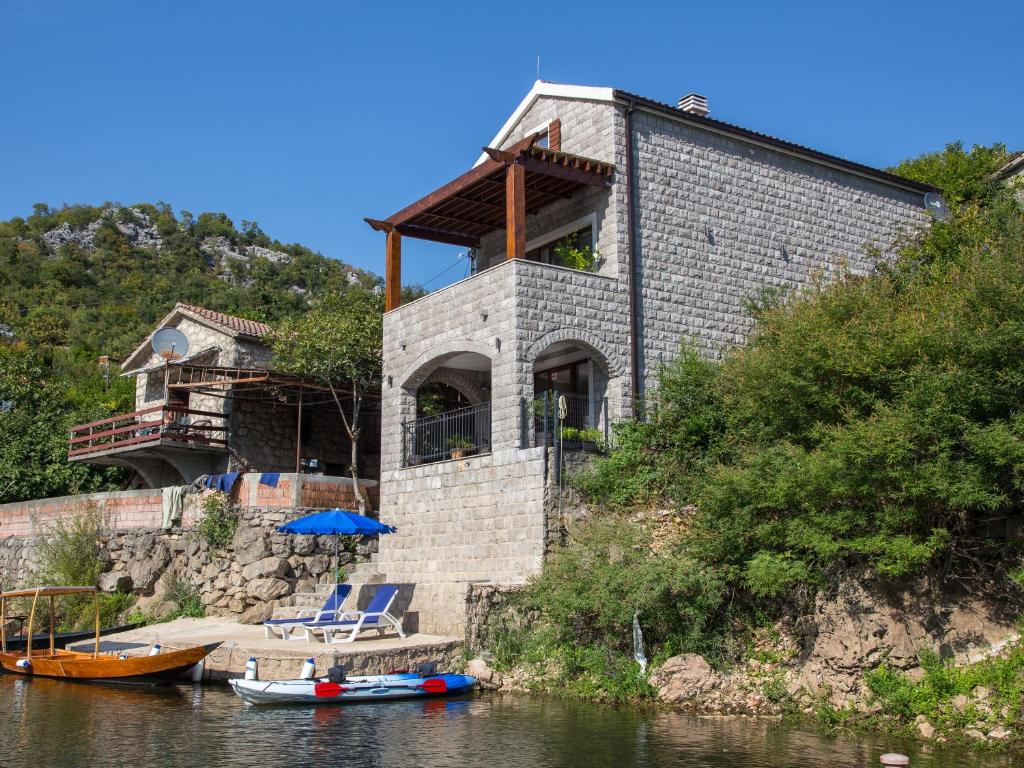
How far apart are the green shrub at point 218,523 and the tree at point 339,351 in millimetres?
2738

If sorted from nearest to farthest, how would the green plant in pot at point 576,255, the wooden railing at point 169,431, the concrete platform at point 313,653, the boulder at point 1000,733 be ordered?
the boulder at point 1000,733, the concrete platform at point 313,653, the green plant in pot at point 576,255, the wooden railing at point 169,431

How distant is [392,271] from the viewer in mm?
22781

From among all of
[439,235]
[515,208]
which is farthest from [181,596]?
[515,208]

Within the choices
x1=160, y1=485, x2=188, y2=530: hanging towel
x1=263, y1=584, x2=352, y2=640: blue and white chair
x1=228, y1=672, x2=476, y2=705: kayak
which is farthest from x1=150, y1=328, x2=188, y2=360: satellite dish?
x1=228, y1=672, x2=476, y2=705: kayak

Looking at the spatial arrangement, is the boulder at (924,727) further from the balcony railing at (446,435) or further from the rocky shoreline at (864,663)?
the balcony railing at (446,435)

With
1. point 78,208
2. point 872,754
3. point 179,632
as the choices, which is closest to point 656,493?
point 872,754

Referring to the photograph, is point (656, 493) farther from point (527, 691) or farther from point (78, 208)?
point (78, 208)

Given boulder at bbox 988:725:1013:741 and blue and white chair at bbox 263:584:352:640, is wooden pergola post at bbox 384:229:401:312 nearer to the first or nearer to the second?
blue and white chair at bbox 263:584:352:640

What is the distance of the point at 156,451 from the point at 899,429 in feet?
63.1

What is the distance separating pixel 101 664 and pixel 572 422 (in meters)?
9.29

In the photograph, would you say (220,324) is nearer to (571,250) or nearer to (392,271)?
(392,271)

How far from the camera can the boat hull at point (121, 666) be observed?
16.1 metres

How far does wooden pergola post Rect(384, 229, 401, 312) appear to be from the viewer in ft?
74.4

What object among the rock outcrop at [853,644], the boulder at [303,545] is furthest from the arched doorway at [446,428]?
the rock outcrop at [853,644]
